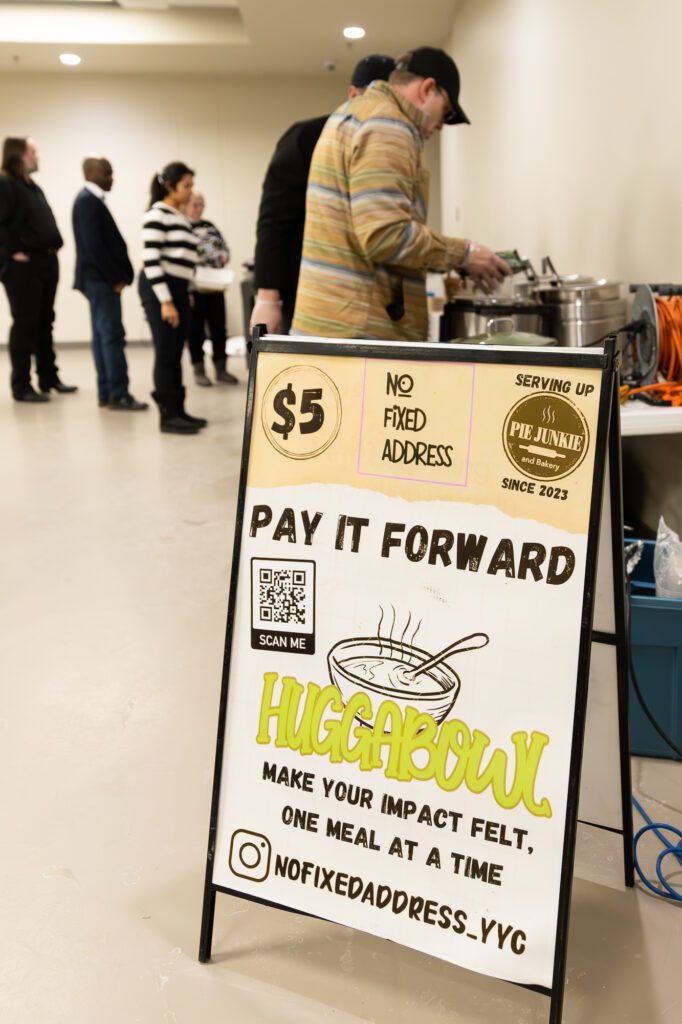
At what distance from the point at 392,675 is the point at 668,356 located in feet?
4.18

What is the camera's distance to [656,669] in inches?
71.8

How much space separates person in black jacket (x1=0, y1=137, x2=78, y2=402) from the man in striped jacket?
413 cm

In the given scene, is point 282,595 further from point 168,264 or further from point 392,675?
point 168,264

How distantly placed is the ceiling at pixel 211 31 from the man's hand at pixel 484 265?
5456 mm

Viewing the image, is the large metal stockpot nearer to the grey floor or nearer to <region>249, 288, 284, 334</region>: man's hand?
<region>249, 288, 284, 334</region>: man's hand

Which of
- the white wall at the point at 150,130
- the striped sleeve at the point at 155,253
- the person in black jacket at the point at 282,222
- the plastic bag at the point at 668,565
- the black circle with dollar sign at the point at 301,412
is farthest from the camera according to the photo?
the white wall at the point at 150,130

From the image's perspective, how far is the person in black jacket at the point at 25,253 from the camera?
19.1ft

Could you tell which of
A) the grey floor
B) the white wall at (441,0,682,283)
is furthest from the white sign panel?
the white wall at (441,0,682,283)

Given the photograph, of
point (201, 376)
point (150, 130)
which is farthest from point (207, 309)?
point (150, 130)

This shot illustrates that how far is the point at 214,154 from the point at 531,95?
677 centimetres

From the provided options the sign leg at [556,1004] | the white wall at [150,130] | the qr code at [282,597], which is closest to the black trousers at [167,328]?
the qr code at [282,597]

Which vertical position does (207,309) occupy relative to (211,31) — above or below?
below

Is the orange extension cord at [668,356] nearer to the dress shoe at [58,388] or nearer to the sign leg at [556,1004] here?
the sign leg at [556,1004]

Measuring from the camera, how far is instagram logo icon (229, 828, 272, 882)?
4.34ft
